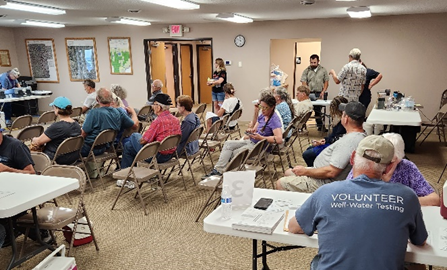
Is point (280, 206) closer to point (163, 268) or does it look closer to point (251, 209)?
point (251, 209)

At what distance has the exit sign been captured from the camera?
31.0 feet

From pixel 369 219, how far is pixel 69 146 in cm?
354

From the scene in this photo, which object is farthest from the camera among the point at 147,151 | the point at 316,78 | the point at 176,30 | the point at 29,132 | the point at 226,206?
the point at 176,30

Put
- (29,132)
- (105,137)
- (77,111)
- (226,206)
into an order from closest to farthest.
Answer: (226,206) → (105,137) → (29,132) → (77,111)

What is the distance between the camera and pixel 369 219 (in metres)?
1.51

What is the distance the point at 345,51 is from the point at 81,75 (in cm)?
762

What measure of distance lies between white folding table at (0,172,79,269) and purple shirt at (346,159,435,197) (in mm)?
2279

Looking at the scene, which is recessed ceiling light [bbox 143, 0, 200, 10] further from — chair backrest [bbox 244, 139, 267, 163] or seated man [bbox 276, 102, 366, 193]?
seated man [bbox 276, 102, 366, 193]

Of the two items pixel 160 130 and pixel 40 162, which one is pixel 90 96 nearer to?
pixel 160 130

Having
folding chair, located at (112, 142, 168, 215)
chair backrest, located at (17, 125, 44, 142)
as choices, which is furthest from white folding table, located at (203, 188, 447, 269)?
chair backrest, located at (17, 125, 44, 142)

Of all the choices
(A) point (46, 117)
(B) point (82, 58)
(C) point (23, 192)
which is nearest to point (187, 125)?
(C) point (23, 192)

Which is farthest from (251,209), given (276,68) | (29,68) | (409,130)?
(29,68)

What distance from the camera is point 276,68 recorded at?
384 inches

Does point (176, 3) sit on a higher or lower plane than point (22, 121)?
higher
